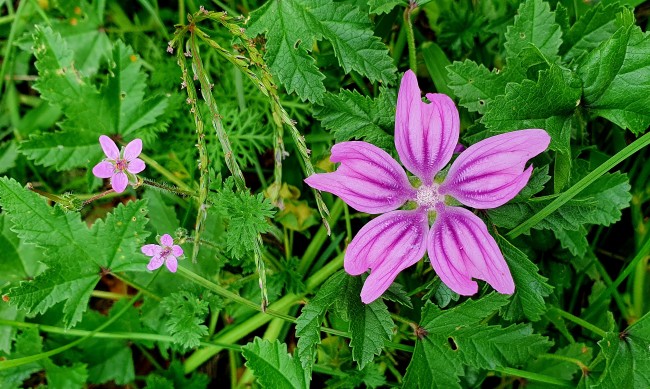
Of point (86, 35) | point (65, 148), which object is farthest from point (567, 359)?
point (86, 35)

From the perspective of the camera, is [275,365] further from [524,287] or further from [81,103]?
[81,103]

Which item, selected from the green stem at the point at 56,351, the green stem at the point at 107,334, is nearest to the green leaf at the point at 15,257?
the green stem at the point at 107,334

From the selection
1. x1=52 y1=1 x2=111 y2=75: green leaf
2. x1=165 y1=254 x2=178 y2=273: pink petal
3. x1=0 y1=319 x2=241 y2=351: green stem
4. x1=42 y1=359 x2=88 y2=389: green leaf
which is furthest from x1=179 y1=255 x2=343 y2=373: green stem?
x1=52 y1=1 x2=111 y2=75: green leaf

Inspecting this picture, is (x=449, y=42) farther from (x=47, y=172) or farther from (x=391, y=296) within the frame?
(x=47, y=172)

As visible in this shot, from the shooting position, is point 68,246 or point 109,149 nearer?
point 109,149

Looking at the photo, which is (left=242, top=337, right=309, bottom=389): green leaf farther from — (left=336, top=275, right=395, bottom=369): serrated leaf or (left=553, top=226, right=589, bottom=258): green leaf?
(left=553, top=226, right=589, bottom=258): green leaf

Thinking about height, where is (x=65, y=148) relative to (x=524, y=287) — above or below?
above

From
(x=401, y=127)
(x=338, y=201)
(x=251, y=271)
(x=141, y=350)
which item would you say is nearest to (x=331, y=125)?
(x=401, y=127)

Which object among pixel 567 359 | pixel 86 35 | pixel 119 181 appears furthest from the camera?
pixel 86 35
